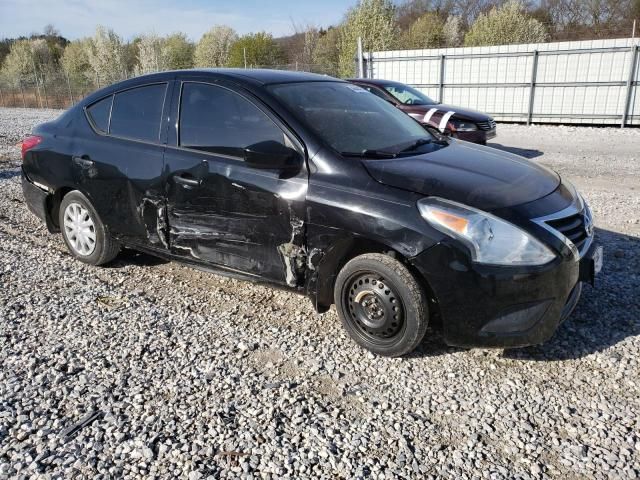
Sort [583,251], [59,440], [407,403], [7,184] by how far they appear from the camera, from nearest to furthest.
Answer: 1. [59,440]
2. [407,403]
3. [583,251]
4. [7,184]

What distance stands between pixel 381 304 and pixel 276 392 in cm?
79

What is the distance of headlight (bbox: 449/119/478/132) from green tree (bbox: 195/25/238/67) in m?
38.9

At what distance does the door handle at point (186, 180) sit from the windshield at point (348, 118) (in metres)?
0.83

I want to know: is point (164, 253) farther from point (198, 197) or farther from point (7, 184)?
point (7, 184)

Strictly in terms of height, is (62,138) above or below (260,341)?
above

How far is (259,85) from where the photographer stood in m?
3.59

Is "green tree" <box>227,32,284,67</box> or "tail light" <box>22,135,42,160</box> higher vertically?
"green tree" <box>227,32,284,67</box>

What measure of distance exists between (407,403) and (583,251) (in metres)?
1.35

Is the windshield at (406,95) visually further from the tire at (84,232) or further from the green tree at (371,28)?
the green tree at (371,28)

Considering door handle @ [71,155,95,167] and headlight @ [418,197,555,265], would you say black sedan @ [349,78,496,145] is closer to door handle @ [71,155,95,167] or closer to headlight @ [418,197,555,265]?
door handle @ [71,155,95,167]

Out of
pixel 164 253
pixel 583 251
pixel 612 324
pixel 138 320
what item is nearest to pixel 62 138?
pixel 164 253

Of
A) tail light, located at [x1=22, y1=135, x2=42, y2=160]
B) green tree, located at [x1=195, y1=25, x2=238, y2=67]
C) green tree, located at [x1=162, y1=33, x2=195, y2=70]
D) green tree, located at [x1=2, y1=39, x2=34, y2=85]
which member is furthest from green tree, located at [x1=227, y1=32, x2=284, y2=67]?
tail light, located at [x1=22, y1=135, x2=42, y2=160]

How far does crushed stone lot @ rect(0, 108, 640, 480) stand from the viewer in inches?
92.7

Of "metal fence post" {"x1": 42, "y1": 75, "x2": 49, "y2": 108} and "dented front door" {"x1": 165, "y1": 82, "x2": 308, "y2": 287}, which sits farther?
"metal fence post" {"x1": 42, "y1": 75, "x2": 49, "y2": 108}
